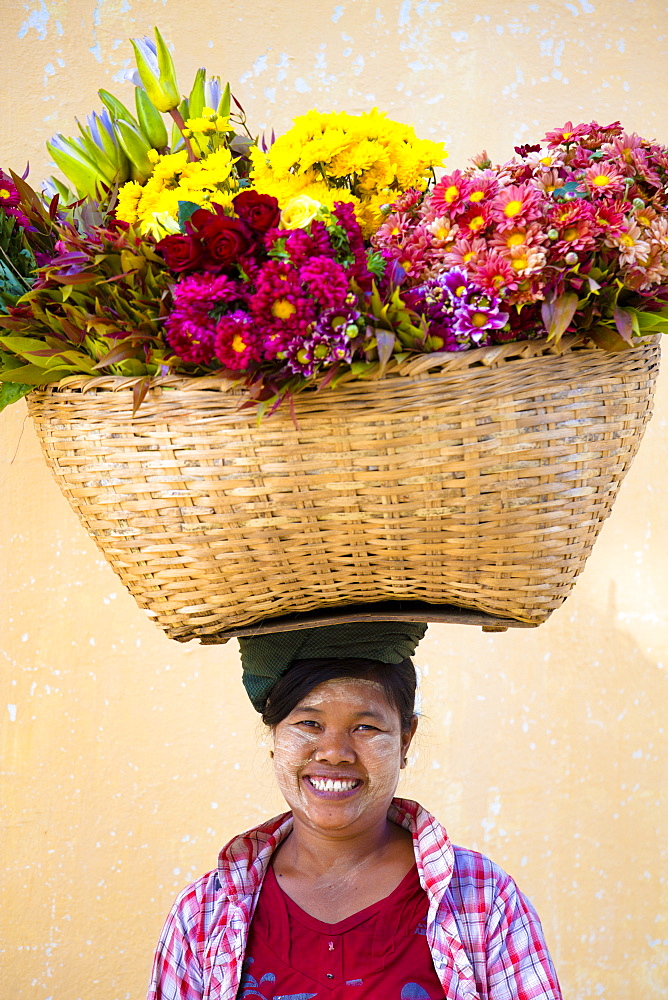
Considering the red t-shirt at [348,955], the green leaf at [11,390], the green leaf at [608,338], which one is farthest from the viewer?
the red t-shirt at [348,955]

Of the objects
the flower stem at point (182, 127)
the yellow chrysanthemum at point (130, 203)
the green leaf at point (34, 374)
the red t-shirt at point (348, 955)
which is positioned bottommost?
the red t-shirt at point (348, 955)

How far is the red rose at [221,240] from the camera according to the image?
1.01m

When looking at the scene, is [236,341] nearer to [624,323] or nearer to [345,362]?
[345,362]

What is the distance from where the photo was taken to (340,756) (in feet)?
4.76

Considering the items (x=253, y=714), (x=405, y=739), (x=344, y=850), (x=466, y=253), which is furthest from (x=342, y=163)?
(x=253, y=714)

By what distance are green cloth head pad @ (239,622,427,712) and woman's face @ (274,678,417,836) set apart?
0.05 meters

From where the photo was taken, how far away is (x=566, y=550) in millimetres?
1193

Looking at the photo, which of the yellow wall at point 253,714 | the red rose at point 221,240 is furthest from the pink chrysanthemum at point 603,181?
the yellow wall at point 253,714

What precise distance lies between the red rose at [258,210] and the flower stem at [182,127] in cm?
27

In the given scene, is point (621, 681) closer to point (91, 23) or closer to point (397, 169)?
point (397, 169)

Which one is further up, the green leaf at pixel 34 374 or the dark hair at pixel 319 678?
the green leaf at pixel 34 374

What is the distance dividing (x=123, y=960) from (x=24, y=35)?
219 centimetres

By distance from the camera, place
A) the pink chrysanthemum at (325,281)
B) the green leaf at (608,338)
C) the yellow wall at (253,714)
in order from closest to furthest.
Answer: the pink chrysanthemum at (325,281) → the green leaf at (608,338) → the yellow wall at (253,714)

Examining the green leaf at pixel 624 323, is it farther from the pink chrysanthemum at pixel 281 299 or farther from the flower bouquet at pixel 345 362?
the pink chrysanthemum at pixel 281 299
